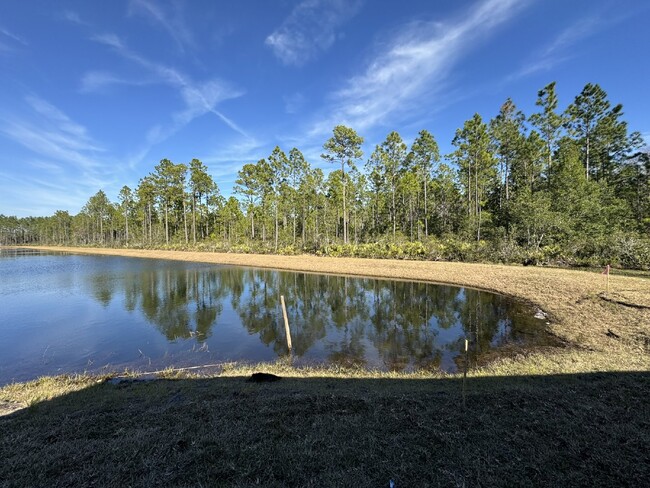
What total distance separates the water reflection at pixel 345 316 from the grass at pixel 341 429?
256cm

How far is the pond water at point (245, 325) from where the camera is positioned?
9258mm

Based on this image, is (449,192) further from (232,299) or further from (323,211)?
(232,299)

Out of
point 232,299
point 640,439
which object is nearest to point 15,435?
point 640,439

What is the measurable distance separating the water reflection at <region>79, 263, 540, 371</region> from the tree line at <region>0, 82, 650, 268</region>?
33.8ft

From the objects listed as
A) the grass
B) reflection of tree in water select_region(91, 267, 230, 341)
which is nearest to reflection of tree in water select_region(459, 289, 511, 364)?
the grass

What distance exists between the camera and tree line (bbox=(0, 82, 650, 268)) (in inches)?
963

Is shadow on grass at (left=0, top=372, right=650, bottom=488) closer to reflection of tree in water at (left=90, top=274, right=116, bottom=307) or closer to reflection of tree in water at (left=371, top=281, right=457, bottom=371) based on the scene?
reflection of tree in water at (left=371, top=281, right=457, bottom=371)

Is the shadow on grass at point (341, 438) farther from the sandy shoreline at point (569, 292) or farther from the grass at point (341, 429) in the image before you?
the sandy shoreline at point (569, 292)

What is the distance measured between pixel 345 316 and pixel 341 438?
1039 cm

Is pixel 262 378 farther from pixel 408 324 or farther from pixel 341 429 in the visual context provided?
pixel 408 324

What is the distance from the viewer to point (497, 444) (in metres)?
3.59

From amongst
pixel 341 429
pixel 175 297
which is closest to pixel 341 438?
pixel 341 429

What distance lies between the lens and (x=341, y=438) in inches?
148

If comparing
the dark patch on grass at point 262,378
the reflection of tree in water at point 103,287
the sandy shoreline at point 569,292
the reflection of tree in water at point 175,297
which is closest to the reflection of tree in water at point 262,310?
the reflection of tree in water at point 175,297
